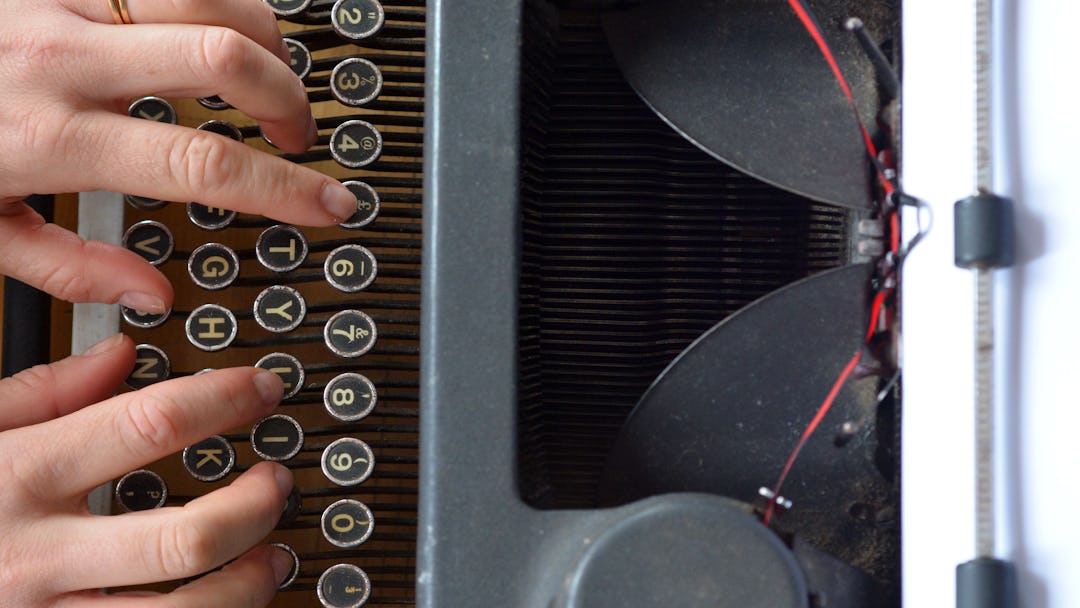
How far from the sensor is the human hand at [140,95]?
86cm

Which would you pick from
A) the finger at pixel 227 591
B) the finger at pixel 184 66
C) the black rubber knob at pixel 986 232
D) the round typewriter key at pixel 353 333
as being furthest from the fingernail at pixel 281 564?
the black rubber knob at pixel 986 232

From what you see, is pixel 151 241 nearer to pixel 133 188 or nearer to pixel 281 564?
pixel 133 188

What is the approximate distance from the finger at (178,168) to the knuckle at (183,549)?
11.8 inches

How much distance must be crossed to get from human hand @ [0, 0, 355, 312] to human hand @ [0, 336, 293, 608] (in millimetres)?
197

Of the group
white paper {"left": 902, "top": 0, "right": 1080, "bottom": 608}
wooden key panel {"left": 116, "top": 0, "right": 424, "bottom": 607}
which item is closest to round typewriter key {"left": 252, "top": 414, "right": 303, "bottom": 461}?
wooden key panel {"left": 116, "top": 0, "right": 424, "bottom": 607}

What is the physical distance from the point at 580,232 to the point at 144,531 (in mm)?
482

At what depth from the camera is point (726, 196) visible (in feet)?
2.85

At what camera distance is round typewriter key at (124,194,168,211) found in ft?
3.43

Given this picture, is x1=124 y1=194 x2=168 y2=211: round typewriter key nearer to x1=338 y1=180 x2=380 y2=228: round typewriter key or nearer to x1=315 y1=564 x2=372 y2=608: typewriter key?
x1=338 y1=180 x2=380 y2=228: round typewriter key

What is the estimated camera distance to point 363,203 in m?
0.97

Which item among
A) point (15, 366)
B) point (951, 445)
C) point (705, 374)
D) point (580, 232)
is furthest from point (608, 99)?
point (15, 366)

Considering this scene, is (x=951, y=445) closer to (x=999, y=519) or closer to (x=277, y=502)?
(x=999, y=519)

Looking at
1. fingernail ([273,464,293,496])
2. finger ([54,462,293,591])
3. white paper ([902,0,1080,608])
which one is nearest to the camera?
white paper ([902,0,1080,608])

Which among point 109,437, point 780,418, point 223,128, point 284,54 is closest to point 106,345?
point 109,437
